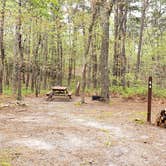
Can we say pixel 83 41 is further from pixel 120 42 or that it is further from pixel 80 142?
pixel 80 142

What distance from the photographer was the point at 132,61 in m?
41.6

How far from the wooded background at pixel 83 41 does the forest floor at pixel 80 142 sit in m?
5.55

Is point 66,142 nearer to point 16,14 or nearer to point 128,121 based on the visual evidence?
point 128,121

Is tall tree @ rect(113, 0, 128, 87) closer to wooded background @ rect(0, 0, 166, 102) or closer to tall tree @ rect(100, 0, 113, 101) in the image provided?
wooded background @ rect(0, 0, 166, 102)

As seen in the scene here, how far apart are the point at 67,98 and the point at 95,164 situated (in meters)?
13.6

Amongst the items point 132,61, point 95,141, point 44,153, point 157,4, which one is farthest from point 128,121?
point 132,61

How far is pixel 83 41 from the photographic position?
26000mm

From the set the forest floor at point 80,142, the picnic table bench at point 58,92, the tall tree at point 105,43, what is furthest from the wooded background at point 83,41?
the forest floor at point 80,142

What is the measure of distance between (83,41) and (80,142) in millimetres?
19706

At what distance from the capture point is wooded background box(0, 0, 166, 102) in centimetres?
1644

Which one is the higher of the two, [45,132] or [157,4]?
[157,4]

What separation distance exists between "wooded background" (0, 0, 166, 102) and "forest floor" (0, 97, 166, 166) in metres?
5.55

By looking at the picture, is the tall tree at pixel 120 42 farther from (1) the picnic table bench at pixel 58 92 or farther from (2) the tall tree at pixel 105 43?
(2) the tall tree at pixel 105 43

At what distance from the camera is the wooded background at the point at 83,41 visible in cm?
1644
